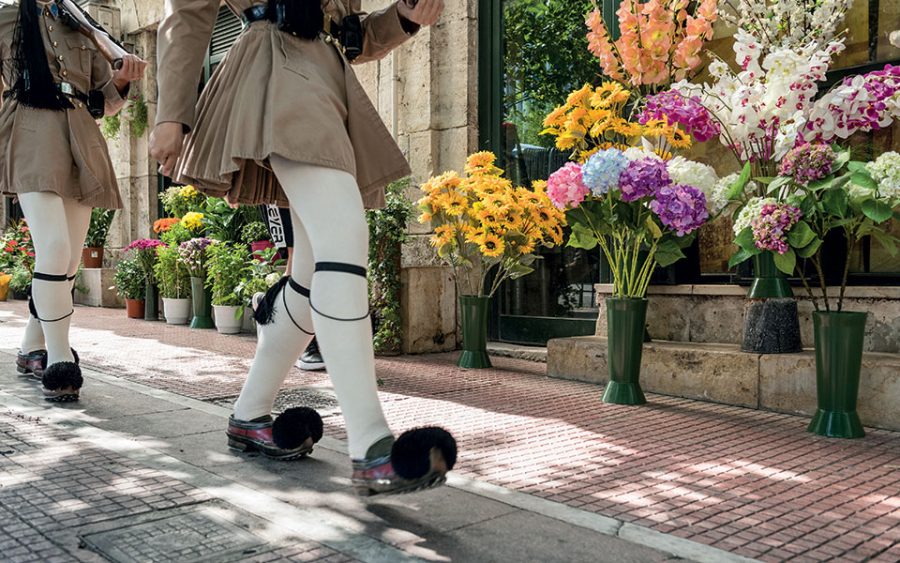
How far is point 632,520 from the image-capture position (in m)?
2.33

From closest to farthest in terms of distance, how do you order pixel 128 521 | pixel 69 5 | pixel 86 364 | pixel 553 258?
pixel 128 521, pixel 69 5, pixel 86 364, pixel 553 258

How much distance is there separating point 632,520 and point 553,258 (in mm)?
4048

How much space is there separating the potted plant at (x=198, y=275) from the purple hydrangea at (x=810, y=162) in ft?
19.6

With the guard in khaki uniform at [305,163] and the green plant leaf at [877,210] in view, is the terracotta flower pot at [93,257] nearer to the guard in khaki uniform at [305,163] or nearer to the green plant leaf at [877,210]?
the guard in khaki uniform at [305,163]

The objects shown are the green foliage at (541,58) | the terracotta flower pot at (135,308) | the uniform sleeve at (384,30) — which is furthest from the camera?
the terracotta flower pot at (135,308)

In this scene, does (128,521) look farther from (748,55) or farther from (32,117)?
(748,55)

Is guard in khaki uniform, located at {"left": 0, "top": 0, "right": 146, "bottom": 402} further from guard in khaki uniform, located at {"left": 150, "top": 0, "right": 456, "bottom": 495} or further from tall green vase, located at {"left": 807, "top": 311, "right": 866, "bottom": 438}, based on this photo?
tall green vase, located at {"left": 807, "top": 311, "right": 866, "bottom": 438}

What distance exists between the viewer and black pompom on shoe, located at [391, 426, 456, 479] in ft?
6.86

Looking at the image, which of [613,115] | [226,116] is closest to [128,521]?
[226,116]

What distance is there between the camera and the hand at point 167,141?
98.7 inches

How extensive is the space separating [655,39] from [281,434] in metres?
2.99

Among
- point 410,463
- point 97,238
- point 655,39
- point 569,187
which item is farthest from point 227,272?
point 410,463

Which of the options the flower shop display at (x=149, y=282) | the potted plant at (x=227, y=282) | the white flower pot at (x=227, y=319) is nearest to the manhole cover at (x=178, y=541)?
the potted plant at (x=227, y=282)

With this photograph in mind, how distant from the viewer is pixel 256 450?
293 centimetres
